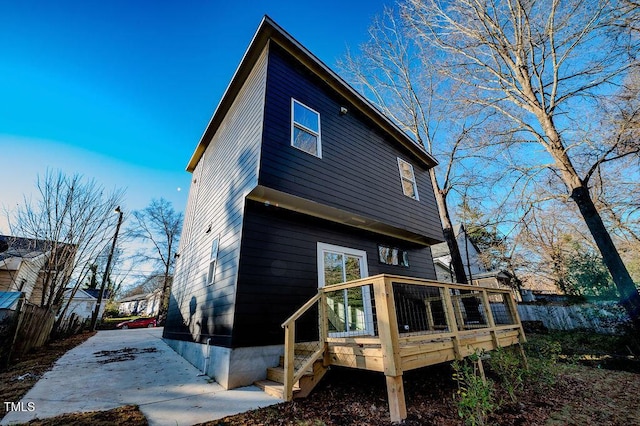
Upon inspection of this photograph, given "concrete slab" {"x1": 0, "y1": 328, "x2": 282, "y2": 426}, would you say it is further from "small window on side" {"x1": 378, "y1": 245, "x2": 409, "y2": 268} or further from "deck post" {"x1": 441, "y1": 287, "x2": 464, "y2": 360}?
"small window on side" {"x1": 378, "y1": 245, "x2": 409, "y2": 268}

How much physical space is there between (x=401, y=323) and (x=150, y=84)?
11129 millimetres

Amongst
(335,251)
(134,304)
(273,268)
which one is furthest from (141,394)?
(134,304)

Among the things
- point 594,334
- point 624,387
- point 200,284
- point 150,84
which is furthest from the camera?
point 594,334

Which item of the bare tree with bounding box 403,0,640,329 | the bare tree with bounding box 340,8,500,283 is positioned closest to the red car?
the bare tree with bounding box 340,8,500,283

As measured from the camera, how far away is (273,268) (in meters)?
5.09

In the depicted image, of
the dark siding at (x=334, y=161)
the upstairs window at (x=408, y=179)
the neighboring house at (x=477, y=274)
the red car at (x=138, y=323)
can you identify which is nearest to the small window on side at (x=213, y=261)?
the dark siding at (x=334, y=161)

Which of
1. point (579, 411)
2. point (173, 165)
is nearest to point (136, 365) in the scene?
point (579, 411)

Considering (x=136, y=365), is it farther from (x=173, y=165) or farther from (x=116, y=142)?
(x=173, y=165)

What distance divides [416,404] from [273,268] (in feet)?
10.4

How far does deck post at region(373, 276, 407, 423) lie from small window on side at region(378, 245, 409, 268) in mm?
3912

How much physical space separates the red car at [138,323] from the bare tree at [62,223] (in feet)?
42.3

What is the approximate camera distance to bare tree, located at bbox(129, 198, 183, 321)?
77.0 ft

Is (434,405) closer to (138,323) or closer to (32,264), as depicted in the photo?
(32,264)

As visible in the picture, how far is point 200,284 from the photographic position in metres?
6.71
